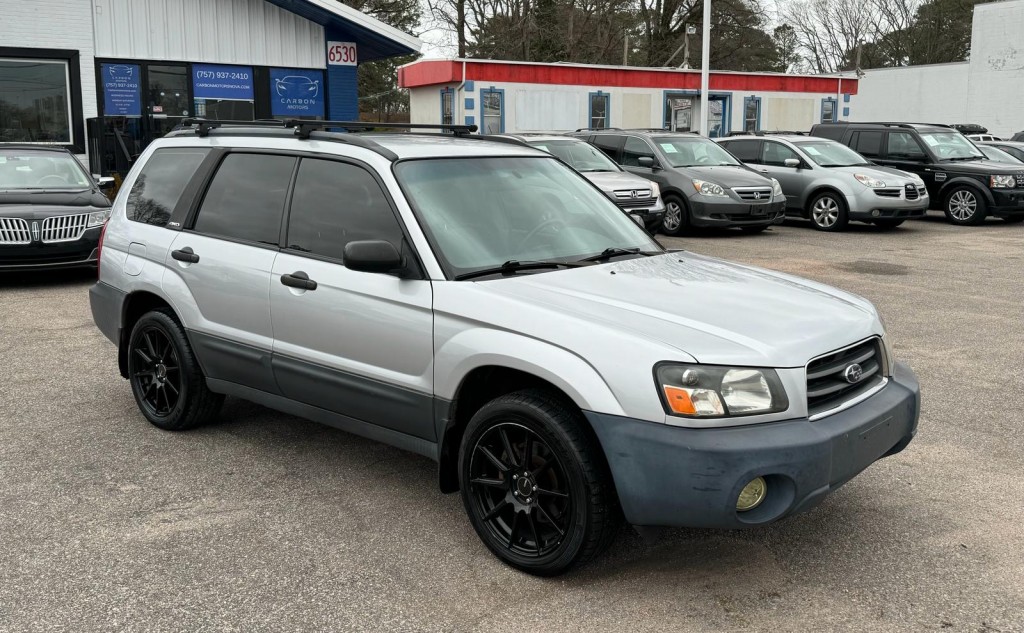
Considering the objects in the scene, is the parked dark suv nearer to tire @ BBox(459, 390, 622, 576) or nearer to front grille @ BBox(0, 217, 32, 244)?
front grille @ BBox(0, 217, 32, 244)

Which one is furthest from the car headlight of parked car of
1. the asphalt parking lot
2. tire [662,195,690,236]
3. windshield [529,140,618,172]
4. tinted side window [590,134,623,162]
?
the asphalt parking lot

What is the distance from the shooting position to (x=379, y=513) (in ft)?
14.1

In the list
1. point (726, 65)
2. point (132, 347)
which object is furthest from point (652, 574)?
point (726, 65)

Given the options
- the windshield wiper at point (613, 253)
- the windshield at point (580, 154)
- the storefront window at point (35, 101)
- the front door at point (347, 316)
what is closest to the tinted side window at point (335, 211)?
the front door at point (347, 316)

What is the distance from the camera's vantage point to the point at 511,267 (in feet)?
13.6

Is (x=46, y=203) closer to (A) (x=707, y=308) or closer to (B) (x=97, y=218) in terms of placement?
(B) (x=97, y=218)

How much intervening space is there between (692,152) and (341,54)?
24.0 ft

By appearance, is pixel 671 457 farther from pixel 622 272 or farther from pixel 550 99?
pixel 550 99

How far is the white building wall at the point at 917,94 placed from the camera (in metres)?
41.0

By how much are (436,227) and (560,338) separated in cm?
95

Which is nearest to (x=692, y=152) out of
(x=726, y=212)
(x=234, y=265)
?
(x=726, y=212)

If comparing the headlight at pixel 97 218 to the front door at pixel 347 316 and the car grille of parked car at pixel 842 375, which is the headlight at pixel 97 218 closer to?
the front door at pixel 347 316

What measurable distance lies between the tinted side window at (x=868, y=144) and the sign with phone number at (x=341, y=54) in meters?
9.98

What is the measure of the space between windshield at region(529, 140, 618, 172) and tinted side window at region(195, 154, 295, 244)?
10455 mm
